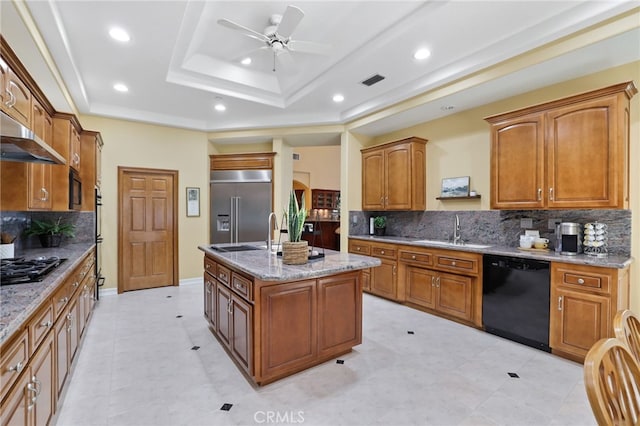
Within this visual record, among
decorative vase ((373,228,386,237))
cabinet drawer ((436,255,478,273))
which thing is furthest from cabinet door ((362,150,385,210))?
cabinet drawer ((436,255,478,273))

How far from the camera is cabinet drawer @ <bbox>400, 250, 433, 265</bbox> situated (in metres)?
3.81

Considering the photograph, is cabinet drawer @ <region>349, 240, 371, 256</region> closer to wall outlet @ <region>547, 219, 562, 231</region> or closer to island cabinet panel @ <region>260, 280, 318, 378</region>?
A: wall outlet @ <region>547, 219, 562, 231</region>

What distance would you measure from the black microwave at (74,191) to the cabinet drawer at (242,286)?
2.21 metres

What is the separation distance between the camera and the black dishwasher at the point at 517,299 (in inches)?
111

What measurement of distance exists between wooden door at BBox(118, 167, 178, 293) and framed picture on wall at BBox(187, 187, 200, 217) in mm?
219

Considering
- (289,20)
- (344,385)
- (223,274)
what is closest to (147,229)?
→ (223,274)

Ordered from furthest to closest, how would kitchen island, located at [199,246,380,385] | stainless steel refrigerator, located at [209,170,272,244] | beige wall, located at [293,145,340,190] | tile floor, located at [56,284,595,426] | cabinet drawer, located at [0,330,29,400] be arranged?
beige wall, located at [293,145,340,190]
stainless steel refrigerator, located at [209,170,272,244]
kitchen island, located at [199,246,380,385]
tile floor, located at [56,284,595,426]
cabinet drawer, located at [0,330,29,400]

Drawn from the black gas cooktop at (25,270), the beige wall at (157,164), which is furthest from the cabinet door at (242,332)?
the beige wall at (157,164)

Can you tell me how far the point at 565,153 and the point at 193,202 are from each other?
5330mm

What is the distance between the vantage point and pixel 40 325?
1.52 metres

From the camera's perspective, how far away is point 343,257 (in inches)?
108

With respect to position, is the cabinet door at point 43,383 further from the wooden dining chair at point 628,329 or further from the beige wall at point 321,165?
the beige wall at point 321,165

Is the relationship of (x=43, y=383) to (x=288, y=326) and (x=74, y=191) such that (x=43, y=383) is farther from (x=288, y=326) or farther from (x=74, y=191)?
(x=74, y=191)

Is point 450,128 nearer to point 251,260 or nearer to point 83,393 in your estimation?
point 251,260
